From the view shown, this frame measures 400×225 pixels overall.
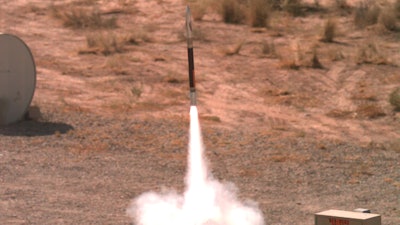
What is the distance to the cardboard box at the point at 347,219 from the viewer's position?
34.6ft

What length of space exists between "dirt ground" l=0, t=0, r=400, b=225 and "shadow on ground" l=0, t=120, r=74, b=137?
0.12 feet

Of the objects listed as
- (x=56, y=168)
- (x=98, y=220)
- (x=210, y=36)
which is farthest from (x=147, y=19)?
(x=98, y=220)

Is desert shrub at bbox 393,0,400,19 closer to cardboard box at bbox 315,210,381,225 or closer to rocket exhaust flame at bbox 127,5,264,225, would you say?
rocket exhaust flame at bbox 127,5,264,225

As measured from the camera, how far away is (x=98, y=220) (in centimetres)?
1250

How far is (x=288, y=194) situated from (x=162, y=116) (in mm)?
5128

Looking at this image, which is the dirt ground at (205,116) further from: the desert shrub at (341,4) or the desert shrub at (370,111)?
the desert shrub at (341,4)

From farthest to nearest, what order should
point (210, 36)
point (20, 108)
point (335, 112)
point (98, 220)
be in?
point (210, 36) → point (335, 112) → point (20, 108) → point (98, 220)

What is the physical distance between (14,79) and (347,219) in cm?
928

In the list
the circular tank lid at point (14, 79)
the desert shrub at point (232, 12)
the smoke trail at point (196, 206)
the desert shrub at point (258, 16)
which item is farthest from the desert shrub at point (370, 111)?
the desert shrub at point (232, 12)

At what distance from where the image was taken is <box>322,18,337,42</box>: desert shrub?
967 inches

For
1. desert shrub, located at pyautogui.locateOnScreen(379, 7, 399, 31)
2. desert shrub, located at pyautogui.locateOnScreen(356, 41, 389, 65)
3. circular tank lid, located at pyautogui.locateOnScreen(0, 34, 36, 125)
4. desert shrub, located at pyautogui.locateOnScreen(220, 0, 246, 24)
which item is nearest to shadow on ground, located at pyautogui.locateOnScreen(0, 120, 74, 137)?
circular tank lid, located at pyautogui.locateOnScreen(0, 34, 36, 125)

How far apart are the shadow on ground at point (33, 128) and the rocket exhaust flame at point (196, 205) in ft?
12.5

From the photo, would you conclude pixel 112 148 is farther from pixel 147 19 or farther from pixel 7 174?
pixel 147 19

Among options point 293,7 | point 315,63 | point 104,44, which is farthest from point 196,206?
point 293,7
